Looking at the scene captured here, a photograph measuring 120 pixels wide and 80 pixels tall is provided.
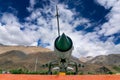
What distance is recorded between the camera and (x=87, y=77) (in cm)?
1117

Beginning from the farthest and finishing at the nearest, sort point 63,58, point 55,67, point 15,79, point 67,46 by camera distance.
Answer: point 55,67 < point 63,58 < point 67,46 < point 15,79

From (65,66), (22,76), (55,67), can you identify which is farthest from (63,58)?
(22,76)

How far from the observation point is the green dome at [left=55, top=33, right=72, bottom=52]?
1284cm

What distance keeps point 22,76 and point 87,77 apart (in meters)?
2.76

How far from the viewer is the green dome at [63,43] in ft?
42.1

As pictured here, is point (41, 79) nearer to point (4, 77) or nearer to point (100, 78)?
point (4, 77)

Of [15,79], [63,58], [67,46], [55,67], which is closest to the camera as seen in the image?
[15,79]

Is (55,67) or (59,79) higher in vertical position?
(55,67)

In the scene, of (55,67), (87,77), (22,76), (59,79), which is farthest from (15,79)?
(55,67)

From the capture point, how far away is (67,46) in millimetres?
13031

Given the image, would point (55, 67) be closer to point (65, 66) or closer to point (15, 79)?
point (65, 66)

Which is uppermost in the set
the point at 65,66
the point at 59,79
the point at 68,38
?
the point at 68,38

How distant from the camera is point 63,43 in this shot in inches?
504

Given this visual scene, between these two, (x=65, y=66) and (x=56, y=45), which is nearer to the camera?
(x=56, y=45)
